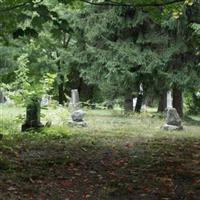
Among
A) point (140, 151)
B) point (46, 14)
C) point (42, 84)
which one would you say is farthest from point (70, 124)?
point (46, 14)

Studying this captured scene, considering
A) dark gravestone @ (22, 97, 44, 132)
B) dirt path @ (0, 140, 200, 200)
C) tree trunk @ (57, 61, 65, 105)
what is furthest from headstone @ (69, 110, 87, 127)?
tree trunk @ (57, 61, 65, 105)

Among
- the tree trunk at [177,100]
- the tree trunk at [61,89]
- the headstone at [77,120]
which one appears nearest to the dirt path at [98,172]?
the headstone at [77,120]

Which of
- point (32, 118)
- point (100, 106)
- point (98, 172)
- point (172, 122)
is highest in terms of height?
point (32, 118)

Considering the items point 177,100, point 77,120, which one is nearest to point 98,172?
point 77,120

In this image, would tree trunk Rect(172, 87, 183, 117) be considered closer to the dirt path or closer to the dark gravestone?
the dark gravestone

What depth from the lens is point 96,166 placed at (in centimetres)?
966

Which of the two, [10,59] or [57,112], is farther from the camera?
[10,59]

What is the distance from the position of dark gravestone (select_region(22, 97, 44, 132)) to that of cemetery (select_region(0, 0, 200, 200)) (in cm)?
3

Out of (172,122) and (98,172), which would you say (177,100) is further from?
(98,172)

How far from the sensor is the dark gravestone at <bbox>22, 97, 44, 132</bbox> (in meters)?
14.8

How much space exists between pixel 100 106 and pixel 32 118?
16702mm

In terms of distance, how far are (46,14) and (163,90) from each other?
626 inches

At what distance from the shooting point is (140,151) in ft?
38.3

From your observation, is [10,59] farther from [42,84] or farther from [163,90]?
[42,84]
